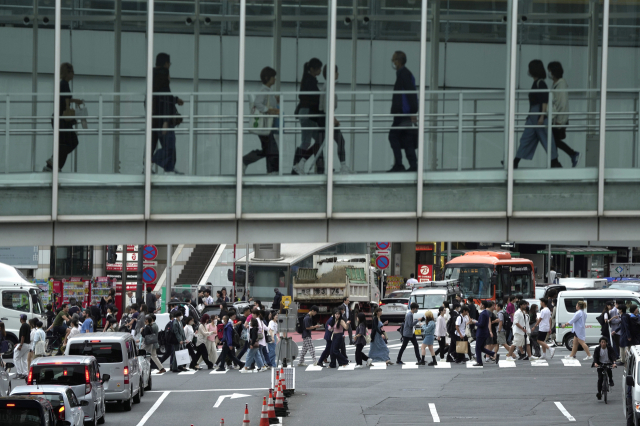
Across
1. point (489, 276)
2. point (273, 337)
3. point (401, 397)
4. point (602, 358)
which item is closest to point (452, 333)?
point (273, 337)

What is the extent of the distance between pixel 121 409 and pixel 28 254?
36.4 meters

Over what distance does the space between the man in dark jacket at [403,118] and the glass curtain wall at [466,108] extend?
21cm

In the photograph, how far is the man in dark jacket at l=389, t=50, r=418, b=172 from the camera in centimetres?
1652

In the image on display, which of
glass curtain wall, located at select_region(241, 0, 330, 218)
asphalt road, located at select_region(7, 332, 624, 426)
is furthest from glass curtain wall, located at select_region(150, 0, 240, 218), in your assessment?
asphalt road, located at select_region(7, 332, 624, 426)

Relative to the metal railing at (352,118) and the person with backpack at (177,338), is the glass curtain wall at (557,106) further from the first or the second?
the person with backpack at (177,338)

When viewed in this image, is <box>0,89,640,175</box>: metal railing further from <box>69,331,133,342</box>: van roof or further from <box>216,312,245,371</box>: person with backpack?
<box>216,312,245,371</box>: person with backpack

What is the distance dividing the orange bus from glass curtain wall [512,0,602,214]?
2730 centimetres

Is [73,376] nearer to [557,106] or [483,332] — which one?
[557,106]

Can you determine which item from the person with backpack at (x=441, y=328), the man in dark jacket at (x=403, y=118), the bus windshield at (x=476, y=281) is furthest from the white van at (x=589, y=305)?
the man in dark jacket at (x=403, y=118)

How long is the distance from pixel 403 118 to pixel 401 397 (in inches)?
304

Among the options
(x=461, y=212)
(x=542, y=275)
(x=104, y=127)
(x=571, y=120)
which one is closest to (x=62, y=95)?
(x=104, y=127)

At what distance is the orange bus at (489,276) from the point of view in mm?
44000

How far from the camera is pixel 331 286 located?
1692 inches

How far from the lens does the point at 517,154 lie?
53.8 ft
